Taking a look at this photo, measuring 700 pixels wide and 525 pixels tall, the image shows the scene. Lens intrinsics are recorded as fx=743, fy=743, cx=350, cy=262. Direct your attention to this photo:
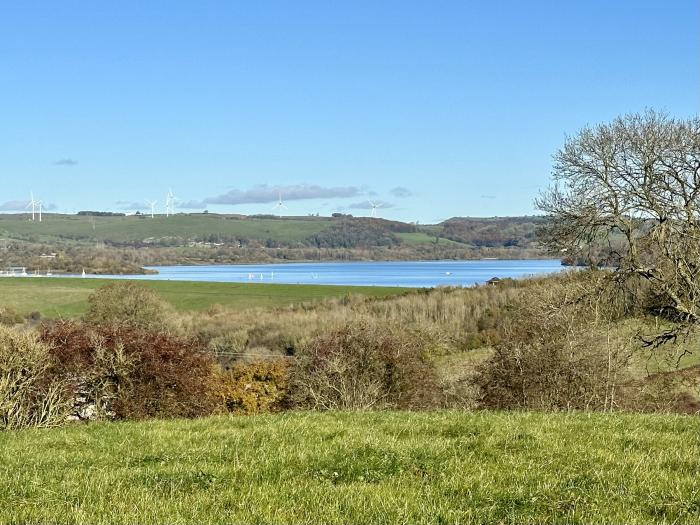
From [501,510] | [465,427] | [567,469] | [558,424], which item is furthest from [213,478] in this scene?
[558,424]

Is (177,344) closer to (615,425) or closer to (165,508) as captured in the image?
(615,425)

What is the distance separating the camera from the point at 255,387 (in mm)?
35125

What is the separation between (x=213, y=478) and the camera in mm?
8430

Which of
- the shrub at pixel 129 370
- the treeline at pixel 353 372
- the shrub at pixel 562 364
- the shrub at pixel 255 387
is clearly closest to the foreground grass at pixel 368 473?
the treeline at pixel 353 372

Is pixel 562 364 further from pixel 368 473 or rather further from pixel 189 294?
pixel 189 294

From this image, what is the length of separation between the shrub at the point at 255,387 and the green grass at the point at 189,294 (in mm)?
68061

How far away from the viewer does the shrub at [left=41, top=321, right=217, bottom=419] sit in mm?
20891

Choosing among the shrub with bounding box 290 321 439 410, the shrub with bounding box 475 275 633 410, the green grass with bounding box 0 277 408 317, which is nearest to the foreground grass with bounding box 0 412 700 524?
the shrub with bounding box 475 275 633 410

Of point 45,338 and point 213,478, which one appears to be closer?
point 213,478

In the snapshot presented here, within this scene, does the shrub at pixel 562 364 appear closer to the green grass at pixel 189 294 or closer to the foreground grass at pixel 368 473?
the foreground grass at pixel 368 473

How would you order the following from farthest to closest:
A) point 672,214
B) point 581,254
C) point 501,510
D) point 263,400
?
point 263,400 → point 581,254 → point 672,214 → point 501,510

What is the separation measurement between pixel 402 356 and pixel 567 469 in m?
23.5

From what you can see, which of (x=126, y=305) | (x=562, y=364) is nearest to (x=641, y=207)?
(x=562, y=364)

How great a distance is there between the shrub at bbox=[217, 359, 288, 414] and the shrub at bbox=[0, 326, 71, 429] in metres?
15.4
